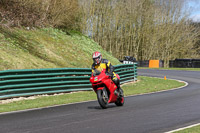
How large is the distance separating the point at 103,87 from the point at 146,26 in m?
46.3

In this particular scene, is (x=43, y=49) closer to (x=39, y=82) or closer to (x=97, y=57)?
(x=39, y=82)

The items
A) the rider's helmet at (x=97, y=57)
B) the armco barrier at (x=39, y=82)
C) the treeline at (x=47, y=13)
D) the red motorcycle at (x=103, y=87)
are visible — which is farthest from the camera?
the treeline at (x=47, y=13)

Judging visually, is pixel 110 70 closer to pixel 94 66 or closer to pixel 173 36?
pixel 94 66

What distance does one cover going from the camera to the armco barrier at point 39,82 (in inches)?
531

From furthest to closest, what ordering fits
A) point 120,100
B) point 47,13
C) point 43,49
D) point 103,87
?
point 47,13, point 43,49, point 120,100, point 103,87

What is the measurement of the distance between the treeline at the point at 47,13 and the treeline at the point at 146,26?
19.8m

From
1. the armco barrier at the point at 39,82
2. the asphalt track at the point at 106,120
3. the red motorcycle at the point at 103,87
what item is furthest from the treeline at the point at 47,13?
the asphalt track at the point at 106,120

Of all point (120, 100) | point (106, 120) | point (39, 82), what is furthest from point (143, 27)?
point (106, 120)

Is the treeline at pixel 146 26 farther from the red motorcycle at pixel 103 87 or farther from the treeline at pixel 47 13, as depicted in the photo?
the red motorcycle at pixel 103 87

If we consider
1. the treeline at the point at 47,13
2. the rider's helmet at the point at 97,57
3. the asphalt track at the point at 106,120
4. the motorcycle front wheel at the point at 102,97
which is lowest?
the asphalt track at the point at 106,120

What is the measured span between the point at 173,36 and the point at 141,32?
6171mm

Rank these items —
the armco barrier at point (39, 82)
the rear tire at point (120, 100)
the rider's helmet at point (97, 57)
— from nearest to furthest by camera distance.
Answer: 1. the rider's helmet at point (97, 57)
2. the rear tire at point (120, 100)
3. the armco barrier at point (39, 82)

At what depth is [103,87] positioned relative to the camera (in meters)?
9.34

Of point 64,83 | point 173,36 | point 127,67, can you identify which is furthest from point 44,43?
point 173,36
